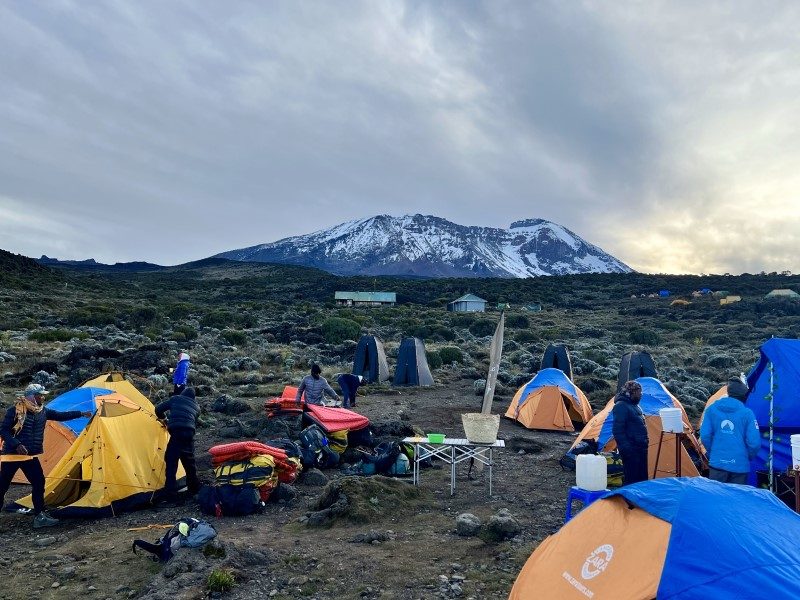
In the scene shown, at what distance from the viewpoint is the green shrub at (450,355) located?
25.9m

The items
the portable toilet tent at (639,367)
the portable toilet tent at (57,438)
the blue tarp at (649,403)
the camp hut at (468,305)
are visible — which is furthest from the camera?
the camp hut at (468,305)

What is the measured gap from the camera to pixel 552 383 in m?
14.4

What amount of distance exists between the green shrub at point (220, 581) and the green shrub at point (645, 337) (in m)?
31.5

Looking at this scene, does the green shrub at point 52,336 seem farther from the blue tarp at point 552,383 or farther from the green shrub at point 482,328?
the blue tarp at point 552,383

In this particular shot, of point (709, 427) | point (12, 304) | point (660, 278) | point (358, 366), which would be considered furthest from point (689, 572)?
point (660, 278)

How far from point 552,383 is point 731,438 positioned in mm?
7527

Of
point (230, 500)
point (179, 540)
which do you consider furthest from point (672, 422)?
point (179, 540)

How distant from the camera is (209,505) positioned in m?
7.94

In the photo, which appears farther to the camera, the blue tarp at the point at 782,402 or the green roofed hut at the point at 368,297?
the green roofed hut at the point at 368,297

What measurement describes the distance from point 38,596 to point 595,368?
67.5ft

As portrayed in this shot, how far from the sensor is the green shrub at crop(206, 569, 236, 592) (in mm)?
5441

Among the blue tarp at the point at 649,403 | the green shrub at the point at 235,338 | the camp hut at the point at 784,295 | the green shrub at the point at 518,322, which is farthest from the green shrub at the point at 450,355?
the camp hut at the point at 784,295

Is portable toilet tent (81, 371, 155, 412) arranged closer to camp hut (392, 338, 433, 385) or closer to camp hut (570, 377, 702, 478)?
camp hut (570, 377, 702, 478)

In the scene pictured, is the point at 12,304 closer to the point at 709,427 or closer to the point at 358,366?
the point at 358,366
